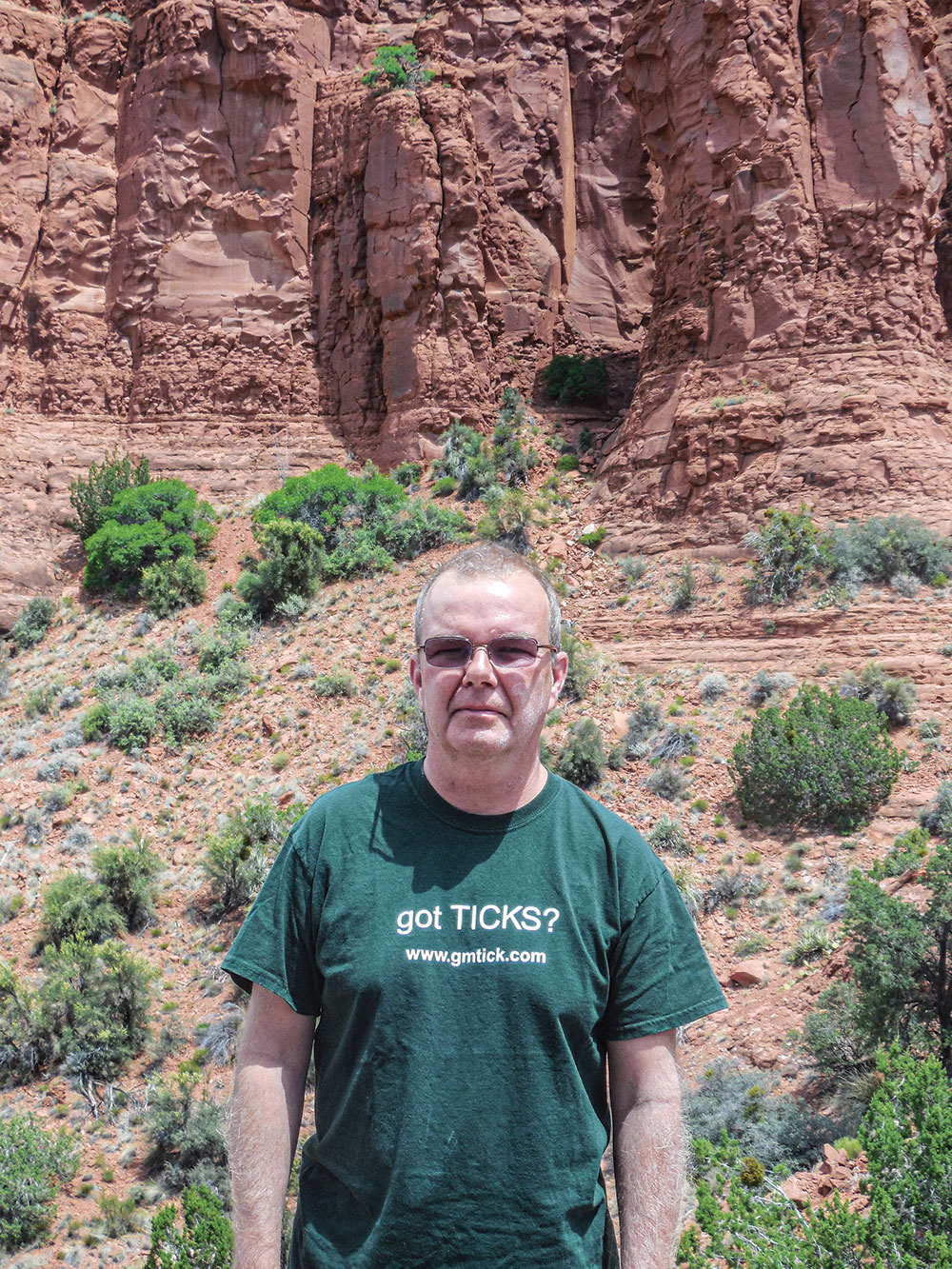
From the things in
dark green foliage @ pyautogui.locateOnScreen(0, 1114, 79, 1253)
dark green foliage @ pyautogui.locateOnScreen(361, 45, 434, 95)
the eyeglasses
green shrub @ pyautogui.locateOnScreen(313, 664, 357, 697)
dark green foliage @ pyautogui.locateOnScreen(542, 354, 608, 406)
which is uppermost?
dark green foliage @ pyautogui.locateOnScreen(361, 45, 434, 95)

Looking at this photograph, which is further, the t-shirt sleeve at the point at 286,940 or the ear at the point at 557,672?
the ear at the point at 557,672

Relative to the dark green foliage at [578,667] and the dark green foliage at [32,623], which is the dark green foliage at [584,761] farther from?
A: the dark green foliage at [32,623]

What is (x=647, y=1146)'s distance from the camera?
7.10ft

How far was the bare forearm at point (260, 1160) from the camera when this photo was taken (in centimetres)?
212

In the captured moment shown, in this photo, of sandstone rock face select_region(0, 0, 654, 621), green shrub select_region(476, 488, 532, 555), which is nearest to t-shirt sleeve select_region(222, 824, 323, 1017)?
green shrub select_region(476, 488, 532, 555)

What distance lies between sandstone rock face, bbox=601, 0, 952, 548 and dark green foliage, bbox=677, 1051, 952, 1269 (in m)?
12.2

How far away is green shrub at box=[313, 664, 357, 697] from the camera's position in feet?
51.6

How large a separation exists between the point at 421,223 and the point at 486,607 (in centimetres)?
2095

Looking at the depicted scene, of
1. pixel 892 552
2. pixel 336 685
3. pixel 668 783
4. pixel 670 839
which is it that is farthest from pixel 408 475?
pixel 670 839

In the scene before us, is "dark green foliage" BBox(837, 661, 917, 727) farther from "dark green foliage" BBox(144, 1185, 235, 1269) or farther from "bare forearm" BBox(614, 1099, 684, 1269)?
"bare forearm" BBox(614, 1099, 684, 1269)

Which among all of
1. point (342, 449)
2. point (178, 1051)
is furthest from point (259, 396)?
point (178, 1051)

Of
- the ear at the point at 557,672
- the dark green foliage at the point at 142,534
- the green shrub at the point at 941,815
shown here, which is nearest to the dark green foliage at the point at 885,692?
the green shrub at the point at 941,815

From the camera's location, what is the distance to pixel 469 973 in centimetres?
211

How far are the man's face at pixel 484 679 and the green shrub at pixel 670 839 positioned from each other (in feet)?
30.1
